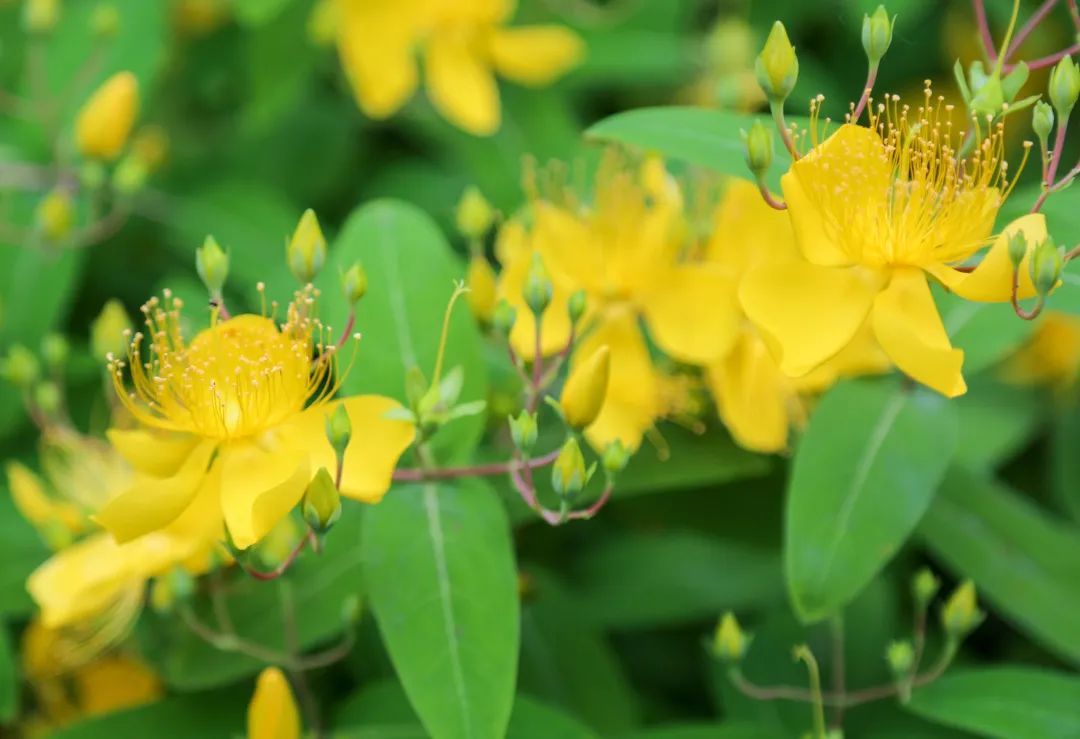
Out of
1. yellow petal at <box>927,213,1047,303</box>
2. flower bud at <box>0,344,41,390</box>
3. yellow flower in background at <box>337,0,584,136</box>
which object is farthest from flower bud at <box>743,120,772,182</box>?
yellow flower in background at <box>337,0,584,136</box>

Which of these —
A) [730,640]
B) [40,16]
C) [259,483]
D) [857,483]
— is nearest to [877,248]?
[857,483]

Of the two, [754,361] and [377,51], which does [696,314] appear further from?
[377,51]

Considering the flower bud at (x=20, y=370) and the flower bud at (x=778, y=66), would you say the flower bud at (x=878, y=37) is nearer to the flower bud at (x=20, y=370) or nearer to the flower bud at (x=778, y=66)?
the flower bud at (x=778, y=66)

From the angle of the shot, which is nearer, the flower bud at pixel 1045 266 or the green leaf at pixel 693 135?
the flower bud at pixel 1045 266

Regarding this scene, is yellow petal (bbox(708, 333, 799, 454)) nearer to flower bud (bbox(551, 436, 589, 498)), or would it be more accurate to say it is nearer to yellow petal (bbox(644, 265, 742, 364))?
yellow petal (bbox(644, 265, 742, 364))

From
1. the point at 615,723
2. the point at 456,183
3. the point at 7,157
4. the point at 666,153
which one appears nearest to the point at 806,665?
the point at 615,723

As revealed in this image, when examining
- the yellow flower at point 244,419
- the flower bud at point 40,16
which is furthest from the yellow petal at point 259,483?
the flower bud at point 40,16
